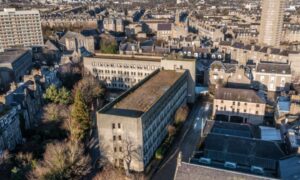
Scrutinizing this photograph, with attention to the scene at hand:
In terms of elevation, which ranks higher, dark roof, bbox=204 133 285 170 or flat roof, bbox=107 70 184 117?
flat roof, bbox=107 70 184 117

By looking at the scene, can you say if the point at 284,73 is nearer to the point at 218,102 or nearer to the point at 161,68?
the point at 218,102

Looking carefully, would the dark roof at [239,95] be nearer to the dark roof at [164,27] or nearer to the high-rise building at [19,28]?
the dark roof at [164,27]

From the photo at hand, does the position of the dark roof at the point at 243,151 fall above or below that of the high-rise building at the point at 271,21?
below

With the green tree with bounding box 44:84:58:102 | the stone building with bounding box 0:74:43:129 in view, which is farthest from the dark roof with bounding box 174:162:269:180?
the green tree with bounding box 44:84:58:102

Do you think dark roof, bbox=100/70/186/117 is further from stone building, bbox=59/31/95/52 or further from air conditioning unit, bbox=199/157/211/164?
stone building, bbox=59/31/95/52

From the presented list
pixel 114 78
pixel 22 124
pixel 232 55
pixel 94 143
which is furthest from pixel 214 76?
pixel 22 124

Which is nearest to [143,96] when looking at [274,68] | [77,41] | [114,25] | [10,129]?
[10,129]

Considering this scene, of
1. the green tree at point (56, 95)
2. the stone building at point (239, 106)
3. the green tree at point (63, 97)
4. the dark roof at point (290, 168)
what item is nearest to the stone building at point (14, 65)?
the green tree at point (56, 95)
